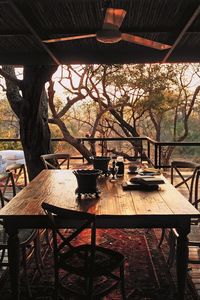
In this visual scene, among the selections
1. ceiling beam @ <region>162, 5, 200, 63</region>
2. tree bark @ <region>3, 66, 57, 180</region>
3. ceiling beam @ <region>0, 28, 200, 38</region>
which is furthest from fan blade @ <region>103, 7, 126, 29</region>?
tree bark @ <region>3, 66, 57, 180</region>

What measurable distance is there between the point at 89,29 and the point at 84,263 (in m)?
2.05

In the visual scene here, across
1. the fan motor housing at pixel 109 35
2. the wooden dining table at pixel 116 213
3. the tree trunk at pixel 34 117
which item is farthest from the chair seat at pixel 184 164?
the tree trunk at pixel 34 117

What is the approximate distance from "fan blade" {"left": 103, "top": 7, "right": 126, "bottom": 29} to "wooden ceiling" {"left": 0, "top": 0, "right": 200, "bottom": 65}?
0.07 metres

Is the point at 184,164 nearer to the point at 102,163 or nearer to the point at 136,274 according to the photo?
the point at 102,163

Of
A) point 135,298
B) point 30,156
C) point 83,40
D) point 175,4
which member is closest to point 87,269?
point 135,298

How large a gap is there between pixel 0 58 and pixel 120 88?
258 inches

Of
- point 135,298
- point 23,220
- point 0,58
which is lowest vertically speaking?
point 135,298

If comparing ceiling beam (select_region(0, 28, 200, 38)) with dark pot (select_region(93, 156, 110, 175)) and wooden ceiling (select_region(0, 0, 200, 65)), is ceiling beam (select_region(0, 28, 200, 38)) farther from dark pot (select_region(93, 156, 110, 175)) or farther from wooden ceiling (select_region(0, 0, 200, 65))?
dark pot (select_region(93, 156, 110, 175))

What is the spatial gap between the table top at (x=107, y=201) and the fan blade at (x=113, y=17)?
1200mm

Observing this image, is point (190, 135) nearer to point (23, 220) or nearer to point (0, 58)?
point (0, 58)

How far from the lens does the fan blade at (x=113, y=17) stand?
7.79 ft

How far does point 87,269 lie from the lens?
1970 millimetres

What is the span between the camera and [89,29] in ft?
10.3

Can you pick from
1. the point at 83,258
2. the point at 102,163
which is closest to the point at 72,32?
the point at 102,163
